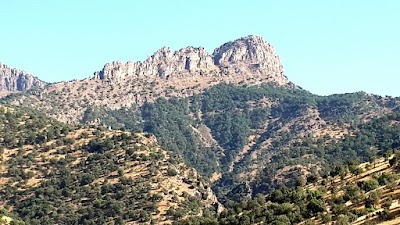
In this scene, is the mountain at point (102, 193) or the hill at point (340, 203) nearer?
the hill at point (340, 203)

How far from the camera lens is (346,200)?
98062 mm

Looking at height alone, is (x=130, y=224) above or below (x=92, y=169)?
below

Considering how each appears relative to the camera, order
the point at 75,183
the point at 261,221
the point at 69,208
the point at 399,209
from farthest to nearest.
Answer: the point at 75,183, the point at 69,208, the point at 261,221, the point at 399,209

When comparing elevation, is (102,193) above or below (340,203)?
below

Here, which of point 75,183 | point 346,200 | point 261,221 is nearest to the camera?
point 346,200

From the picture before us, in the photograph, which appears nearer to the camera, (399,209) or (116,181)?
(399,209)

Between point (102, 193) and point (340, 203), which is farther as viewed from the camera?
point (102, 193)

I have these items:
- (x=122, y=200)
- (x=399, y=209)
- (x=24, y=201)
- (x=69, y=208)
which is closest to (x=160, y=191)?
(x=122, y=200)

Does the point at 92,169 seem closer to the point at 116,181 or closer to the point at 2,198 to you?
the point at 116,181

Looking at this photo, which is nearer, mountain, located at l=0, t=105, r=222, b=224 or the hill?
the hill

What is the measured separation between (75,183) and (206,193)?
4321cm

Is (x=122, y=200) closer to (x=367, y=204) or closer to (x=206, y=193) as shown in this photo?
(x=206, y=193)

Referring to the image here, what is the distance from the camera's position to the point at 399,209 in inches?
3061

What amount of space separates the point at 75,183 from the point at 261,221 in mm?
95122
